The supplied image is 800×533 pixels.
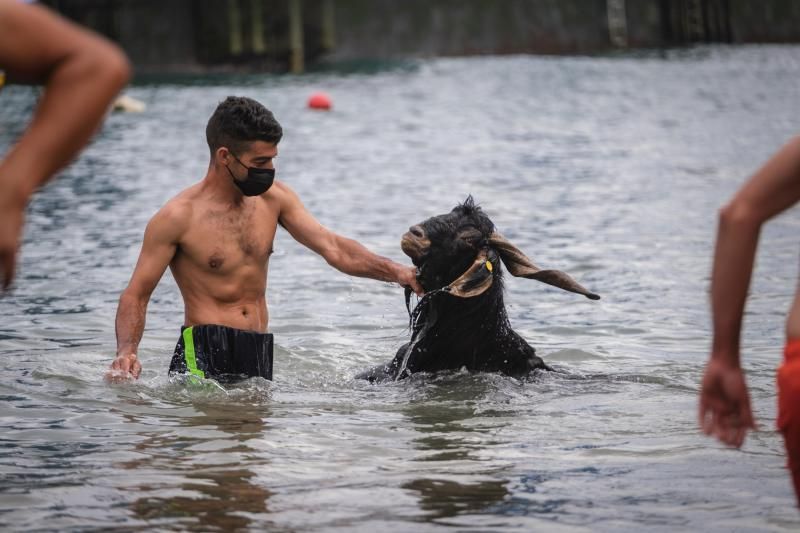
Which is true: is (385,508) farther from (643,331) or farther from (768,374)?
(643,331)

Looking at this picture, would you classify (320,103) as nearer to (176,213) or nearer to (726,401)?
(176,213)

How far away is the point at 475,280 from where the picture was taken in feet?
22.3

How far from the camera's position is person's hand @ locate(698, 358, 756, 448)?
10.1 feet

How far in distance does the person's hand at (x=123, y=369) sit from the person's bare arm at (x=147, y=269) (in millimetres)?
119

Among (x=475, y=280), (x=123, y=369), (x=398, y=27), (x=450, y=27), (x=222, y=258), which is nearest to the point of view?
(x=123, y=369)

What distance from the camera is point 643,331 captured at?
9398 mm

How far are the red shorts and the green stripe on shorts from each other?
13.8ft

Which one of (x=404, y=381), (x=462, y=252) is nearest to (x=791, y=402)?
(x=462, y=252)

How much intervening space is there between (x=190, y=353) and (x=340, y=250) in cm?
99

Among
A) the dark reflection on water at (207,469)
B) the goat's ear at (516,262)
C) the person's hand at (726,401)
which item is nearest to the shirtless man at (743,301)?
the person's hand at (726,401)

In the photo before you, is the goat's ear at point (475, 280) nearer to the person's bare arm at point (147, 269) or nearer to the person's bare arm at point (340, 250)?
the person's bare arm at point (340, 250)

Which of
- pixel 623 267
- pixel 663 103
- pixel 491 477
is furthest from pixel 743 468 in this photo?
pixel 663 103

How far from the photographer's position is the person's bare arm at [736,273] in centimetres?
292

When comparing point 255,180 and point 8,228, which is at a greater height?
point 8,228
